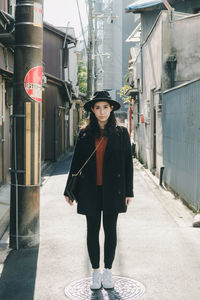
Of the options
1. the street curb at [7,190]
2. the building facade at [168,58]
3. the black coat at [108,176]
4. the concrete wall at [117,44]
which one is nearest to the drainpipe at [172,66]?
the building facade at [168,58]

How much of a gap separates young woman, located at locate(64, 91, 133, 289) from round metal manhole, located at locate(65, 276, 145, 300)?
83 millimetres

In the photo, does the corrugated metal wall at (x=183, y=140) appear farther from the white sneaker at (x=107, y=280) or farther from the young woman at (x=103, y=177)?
the white sneaker at (x=107, y=280)

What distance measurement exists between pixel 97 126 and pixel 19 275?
1889 mm

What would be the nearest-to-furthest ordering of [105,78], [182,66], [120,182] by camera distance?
[120,182] < [182,66] < [105,78]

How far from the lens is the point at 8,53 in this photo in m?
11.1

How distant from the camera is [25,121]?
5.54 m

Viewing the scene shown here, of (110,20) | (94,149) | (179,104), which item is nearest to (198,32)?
(179,104)

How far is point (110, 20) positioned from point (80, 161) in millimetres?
28207

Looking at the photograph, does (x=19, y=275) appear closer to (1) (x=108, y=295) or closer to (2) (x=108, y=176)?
(1) (x=108, y=295)

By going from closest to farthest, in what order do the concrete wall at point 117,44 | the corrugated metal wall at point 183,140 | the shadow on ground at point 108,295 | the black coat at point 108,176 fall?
the shadow on ground at point 108,295 → the black coat at point 108,176 → the corrugated metal wall at point 183,140 → the concrete wall at point 117,44

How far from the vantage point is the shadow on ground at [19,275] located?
4.13 metres

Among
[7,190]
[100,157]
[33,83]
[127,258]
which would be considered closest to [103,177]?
[100,157]

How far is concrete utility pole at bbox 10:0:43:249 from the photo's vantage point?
554cm

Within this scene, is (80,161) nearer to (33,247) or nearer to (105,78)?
(33,247)
